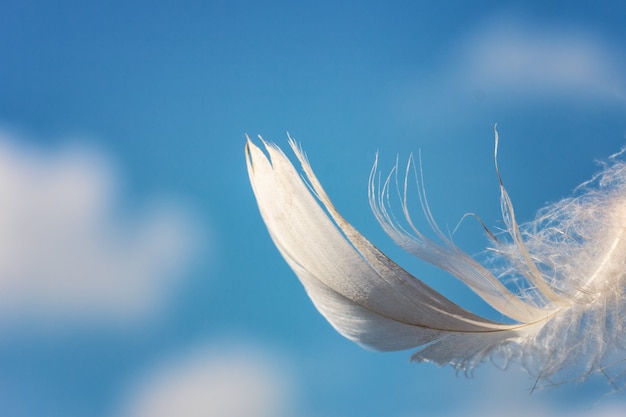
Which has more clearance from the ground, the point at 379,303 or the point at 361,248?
the point at 361,248

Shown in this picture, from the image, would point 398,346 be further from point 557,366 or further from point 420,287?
point 557,366

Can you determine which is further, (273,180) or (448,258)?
(448,258)

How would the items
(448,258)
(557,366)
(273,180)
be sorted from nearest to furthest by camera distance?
1. (273,180)
2. (448,258)
3. (557,366)

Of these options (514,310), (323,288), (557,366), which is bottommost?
(557,366)

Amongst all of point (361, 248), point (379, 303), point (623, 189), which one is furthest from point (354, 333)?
point (623, 189)

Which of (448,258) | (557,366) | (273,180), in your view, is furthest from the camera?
(557,366)
